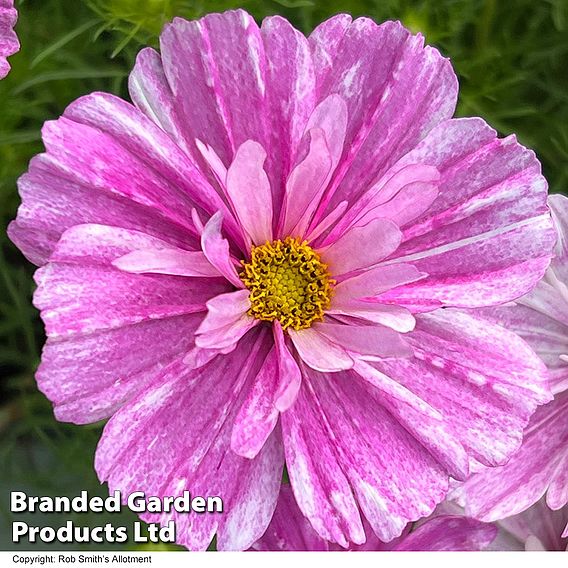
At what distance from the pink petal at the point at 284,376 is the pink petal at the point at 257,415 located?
12mm

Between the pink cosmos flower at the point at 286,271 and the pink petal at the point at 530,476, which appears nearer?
the pink cosmos flower at the point at 286,271

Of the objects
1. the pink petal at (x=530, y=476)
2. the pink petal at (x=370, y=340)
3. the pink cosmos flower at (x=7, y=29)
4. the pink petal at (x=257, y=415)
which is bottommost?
the pink petal at (x=530, y=476)

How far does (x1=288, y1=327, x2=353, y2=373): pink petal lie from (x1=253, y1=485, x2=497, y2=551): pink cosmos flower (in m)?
0.18

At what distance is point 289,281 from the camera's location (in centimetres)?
56

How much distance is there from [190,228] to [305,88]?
4.6 inches

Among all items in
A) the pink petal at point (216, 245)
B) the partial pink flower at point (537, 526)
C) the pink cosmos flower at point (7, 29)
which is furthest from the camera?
the partial pink flower at point (537, 526)

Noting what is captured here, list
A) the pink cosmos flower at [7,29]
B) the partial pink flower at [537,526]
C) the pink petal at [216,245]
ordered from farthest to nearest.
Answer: the partial pink flower at [537,526] < the pink cosmos flower at [7,29] < the pink petal at [216,245]

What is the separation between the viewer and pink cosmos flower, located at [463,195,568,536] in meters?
0.66

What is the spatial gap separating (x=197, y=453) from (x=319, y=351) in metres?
0.10

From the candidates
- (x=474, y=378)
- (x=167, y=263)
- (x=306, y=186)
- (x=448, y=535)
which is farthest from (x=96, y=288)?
(x=448, y=535)

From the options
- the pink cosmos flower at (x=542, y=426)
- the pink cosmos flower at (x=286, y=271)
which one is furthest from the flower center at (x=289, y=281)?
the pink cosmos flower at (x=542, y=426)

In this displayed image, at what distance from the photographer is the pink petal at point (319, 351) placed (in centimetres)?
51
